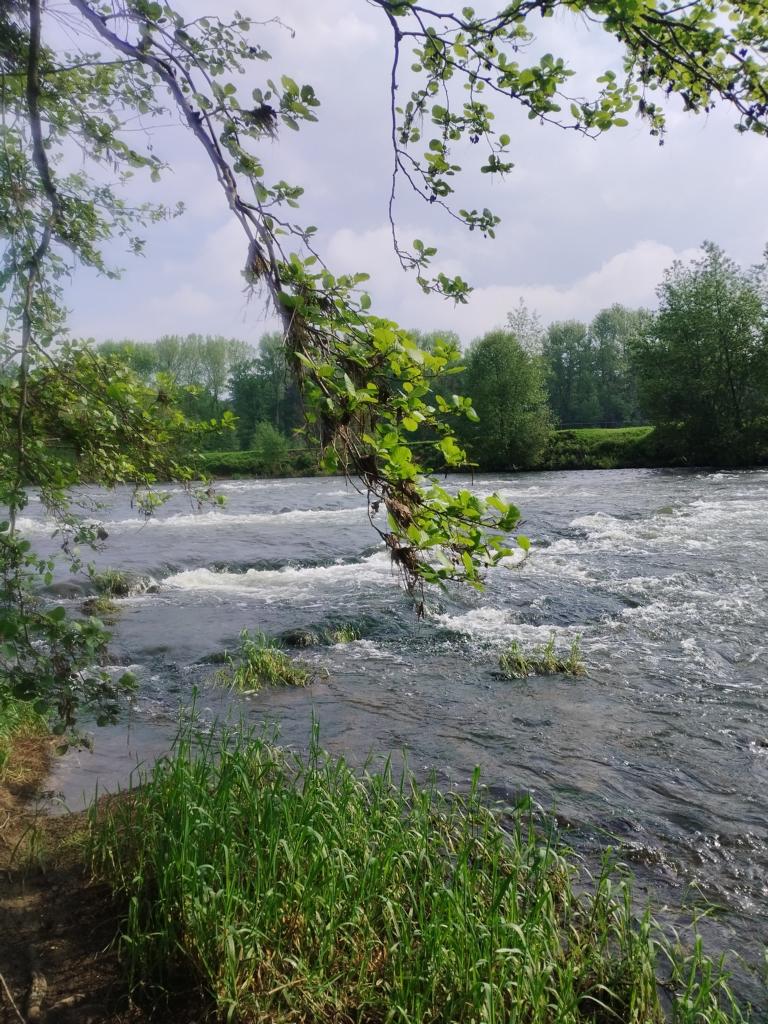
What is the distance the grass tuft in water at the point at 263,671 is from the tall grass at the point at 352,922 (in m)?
4.81

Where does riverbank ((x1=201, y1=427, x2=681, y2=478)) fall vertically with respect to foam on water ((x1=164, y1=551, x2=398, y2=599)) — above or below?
above

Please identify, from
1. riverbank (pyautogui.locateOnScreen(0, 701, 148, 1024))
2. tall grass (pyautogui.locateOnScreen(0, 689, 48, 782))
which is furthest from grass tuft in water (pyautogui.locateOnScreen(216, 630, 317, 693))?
riverbank (pyautogui.locateOnScreen(0, 701, 148, 1024))

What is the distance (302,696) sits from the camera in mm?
9031

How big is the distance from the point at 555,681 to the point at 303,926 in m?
6.28

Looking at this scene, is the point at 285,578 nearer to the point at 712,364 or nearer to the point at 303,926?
the point at 303,926

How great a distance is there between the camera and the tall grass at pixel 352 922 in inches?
126

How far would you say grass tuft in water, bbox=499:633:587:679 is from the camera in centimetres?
952

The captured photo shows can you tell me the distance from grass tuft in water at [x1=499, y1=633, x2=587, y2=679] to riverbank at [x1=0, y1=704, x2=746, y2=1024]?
5.02 meters

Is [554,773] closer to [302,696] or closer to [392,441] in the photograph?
[302,696]

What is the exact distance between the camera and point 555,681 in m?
9.29

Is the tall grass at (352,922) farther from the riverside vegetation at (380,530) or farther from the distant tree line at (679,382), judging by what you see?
the distant tree line at (679,382)

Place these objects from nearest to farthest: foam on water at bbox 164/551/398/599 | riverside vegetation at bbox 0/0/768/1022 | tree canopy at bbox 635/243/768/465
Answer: riverside vegetation at bbox 0/0/768/1022 → foam on water at bbox 164/551/398/599 → tree canopy at bbox 635/243/768/465

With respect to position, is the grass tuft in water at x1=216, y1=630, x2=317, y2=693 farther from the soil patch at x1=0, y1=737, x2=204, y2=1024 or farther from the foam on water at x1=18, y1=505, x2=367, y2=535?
Answer: the foam on water at x1=18, y1=505, x2=367, y2=535

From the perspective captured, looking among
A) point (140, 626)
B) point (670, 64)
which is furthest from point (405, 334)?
point (140, 626)
